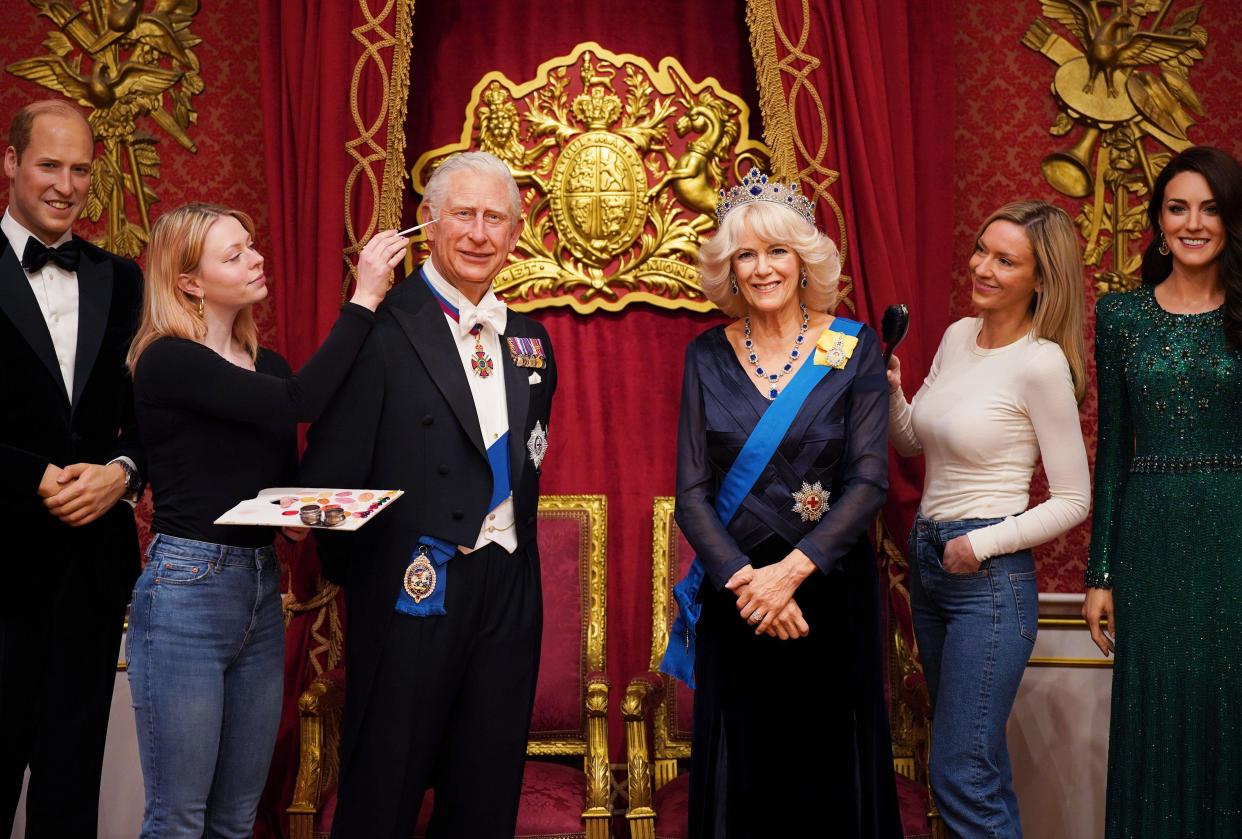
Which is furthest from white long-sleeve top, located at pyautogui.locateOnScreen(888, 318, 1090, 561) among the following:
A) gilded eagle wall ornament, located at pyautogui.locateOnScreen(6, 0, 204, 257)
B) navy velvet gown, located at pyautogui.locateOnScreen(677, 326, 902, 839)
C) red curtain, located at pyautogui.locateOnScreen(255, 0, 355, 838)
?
gilded eagle wall ornament, located at pyautogui.locateOnScreen(6, 0, 204, 257)

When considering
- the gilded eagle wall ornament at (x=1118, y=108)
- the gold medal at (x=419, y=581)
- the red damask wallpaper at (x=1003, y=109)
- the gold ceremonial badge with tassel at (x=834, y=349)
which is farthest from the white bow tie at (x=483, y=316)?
the gilded eagle wall ornament at (x=1118, y=108)

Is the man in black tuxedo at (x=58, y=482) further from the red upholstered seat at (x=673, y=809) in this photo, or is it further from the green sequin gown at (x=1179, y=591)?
the green sequin gown at (x=1179, y=591)

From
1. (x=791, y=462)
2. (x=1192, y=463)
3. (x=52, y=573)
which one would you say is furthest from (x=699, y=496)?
(x=52, y=573)

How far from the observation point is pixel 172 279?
8.25 feet

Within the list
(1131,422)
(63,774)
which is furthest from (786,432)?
(63,774)

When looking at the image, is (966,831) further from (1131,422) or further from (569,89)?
(569,89)

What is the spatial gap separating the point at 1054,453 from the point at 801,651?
0.85 m

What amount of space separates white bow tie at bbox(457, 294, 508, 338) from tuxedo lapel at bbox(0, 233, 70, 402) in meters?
1.03

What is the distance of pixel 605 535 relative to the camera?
3602 mm

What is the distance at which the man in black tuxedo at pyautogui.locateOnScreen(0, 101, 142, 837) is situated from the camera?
2605 millimetres

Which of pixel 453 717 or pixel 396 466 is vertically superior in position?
pixel 396 466

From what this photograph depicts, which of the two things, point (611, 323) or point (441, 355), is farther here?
point (611, 323)

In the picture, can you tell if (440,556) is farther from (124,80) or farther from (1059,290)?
(124,80)

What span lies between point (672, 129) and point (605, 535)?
145 cm
